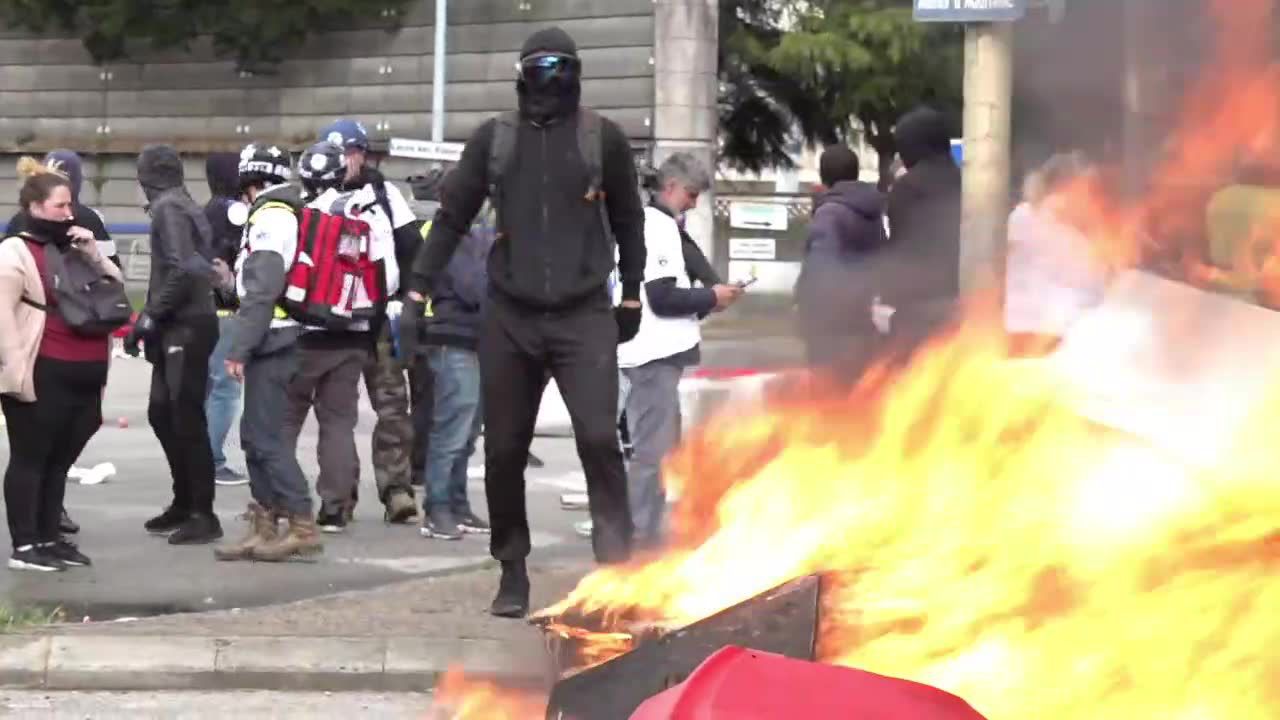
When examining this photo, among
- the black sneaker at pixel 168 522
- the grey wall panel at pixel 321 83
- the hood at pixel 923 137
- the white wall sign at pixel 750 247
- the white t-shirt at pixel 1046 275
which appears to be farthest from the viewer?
the grey wall panel at pixel 321 83

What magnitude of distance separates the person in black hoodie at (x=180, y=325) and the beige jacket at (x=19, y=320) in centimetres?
70

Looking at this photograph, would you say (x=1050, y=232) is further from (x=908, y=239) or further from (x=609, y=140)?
(x=908, y=239)

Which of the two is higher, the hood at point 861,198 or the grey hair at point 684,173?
the grey hair at point 684,173

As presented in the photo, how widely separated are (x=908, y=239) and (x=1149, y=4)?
12.3ft

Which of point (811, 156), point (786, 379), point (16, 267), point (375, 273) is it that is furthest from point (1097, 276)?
point (811, 156)

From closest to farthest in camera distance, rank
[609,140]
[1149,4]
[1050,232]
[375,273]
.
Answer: [1149,4] < [1050,232] < [609,140] < [375,273]

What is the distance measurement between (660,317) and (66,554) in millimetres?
2621

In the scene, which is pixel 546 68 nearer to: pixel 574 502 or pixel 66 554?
pixel 66 554

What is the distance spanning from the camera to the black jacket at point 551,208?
6043mm

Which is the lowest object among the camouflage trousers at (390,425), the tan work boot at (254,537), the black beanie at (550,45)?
the tan work boot at (254,537)

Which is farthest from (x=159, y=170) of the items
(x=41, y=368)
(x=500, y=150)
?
(x=500, y=150)

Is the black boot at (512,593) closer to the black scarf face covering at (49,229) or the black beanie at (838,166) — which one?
the black beanie at (838,166)

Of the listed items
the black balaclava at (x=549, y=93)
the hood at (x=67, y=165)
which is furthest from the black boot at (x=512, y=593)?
the hood at (x=67, y=165)

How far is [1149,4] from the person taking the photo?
13.3ft
